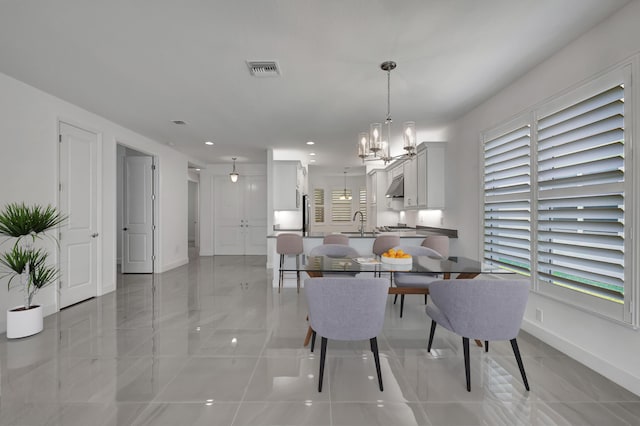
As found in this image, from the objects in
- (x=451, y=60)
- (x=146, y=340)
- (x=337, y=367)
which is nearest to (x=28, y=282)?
(x=146, y=340)

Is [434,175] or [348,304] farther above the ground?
[434,175]

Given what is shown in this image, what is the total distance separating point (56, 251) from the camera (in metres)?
3.72

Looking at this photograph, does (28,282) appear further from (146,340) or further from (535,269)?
(535,269)

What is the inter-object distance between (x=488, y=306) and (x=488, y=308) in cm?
2

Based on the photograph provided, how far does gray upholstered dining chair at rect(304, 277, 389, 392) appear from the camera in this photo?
2012 mm

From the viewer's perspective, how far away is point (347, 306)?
2.03 metres

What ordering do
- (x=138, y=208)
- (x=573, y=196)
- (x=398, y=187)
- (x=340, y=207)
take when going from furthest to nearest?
(x=340, y=207), (x=398, y=187), (x=138, y=208), (x=573, y=196)

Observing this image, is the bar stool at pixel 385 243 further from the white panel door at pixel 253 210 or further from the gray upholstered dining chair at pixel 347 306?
the white panel door at pixel 253 210

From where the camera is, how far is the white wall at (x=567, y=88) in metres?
2.05

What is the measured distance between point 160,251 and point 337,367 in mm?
5193

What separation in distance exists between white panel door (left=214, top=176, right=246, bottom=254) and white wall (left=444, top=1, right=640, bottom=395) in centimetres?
655

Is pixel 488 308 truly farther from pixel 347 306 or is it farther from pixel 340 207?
pixel 340 207

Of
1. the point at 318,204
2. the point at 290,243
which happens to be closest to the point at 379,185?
the point at 318,204

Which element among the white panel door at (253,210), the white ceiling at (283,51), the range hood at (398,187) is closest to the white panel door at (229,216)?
the white panel door at (253,210)
